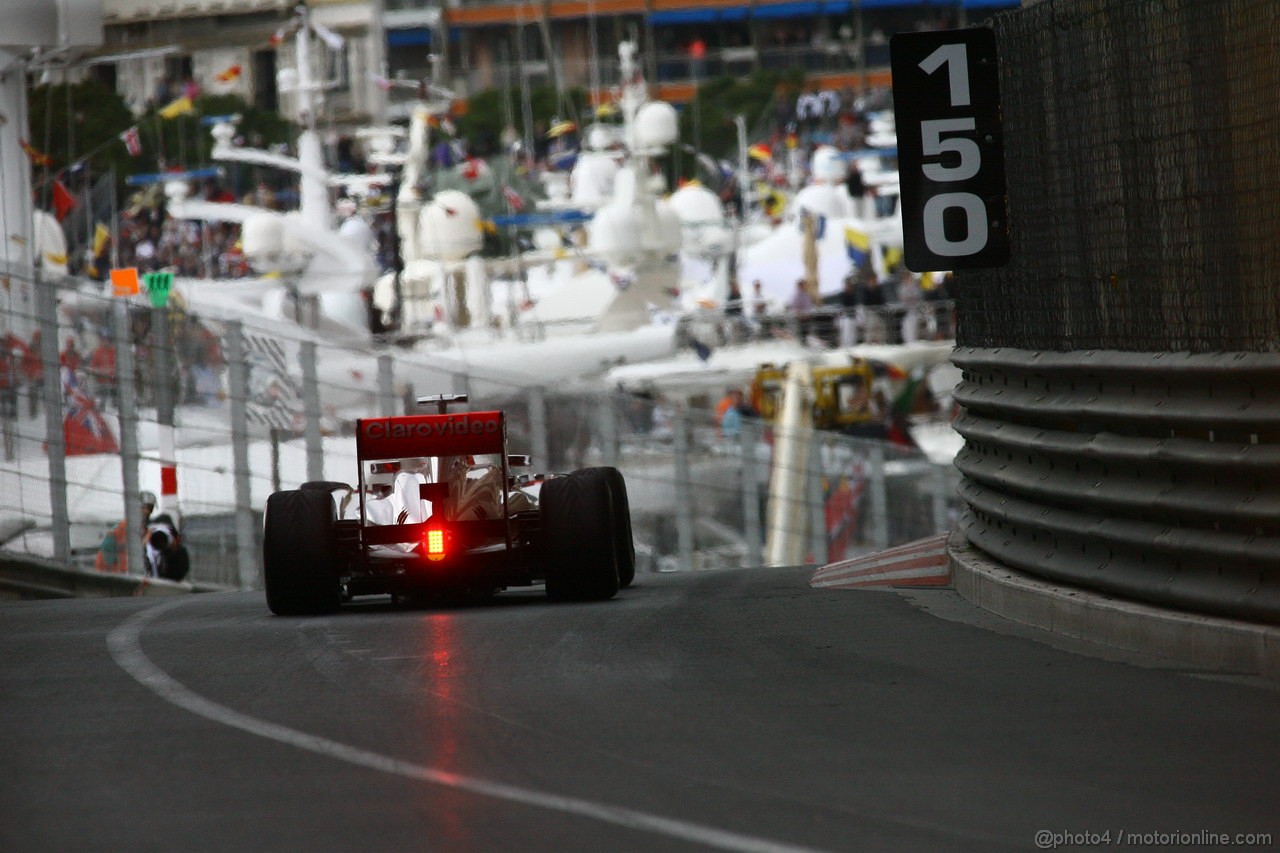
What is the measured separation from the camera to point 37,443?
62.1 feet

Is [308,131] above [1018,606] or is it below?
above

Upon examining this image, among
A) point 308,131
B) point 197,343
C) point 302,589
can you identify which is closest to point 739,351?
point 308,131

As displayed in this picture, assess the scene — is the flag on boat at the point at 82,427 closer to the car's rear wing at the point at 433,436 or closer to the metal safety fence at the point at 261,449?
the metal safety fence at the point at 261,449

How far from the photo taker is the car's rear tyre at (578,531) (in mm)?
11867

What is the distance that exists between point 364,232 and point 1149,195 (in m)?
40.3

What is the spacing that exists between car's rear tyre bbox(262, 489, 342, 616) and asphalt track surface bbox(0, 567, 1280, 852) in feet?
4.58

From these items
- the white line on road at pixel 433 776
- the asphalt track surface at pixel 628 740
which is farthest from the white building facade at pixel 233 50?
the white line on road at pixel 433 776

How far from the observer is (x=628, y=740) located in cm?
672

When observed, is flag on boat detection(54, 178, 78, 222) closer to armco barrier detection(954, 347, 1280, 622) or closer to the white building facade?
the white building facade

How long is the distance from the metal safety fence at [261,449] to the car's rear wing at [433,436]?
6974 millimetres

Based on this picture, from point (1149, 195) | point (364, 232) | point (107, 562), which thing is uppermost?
point (364, 232)

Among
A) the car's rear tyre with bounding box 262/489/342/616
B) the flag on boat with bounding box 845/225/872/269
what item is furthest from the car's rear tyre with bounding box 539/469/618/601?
the flag on boat with bounding box 845/225/872/269

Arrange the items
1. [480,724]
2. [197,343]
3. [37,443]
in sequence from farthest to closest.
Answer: [197,343] → [37,443] → [480,724]

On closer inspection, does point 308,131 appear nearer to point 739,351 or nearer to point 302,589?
point 739,351
